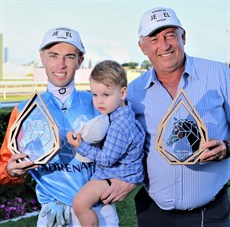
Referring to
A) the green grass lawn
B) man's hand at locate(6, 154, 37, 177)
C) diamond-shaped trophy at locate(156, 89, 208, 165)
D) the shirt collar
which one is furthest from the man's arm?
the green grass lawn

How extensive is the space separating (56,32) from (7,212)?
13.3ft

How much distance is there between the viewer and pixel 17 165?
2.83m

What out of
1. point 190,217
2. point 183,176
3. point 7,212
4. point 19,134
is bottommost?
point 7,212

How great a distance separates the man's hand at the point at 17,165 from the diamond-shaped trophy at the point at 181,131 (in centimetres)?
73

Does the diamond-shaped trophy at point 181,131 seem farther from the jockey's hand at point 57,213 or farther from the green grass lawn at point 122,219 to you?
the green grass lawn at point 122,219

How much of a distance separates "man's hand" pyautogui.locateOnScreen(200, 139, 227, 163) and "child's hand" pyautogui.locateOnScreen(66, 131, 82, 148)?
2.23ft

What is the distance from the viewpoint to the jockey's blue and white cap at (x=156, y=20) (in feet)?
10.7

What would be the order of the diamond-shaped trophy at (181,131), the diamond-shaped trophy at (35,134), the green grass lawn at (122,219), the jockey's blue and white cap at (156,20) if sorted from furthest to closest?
the green grass lawn at (122,219) < the jockey's blue and white cap at (156,20) < the diamond-shaped trophy at (181,131) < the diamond-shaped trophy at (35,134)

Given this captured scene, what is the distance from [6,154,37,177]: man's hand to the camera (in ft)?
9.23

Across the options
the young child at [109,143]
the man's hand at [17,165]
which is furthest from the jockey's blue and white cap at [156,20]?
the man's hand at [17,165]

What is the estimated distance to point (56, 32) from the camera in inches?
117

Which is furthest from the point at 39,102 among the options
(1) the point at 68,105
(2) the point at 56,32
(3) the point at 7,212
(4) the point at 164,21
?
(3) the point at 7,212

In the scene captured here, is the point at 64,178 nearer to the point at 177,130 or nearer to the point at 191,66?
the point at 177,130

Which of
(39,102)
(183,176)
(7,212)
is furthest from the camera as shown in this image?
(7,212)
